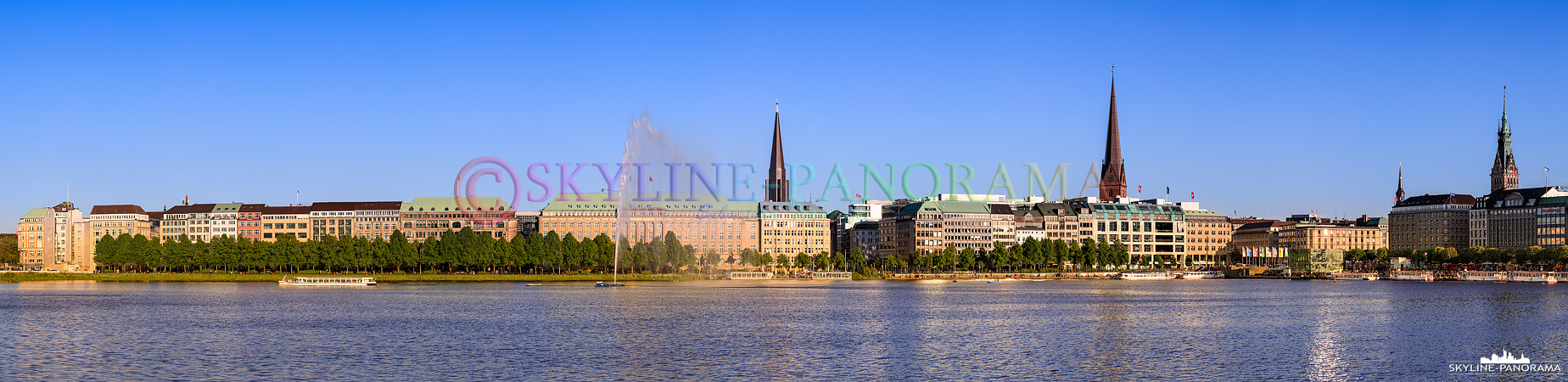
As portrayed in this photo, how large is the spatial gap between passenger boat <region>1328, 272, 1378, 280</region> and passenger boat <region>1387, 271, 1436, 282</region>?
7.68ft

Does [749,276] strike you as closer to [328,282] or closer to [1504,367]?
[328,282]

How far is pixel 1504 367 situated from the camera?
47.9 metres

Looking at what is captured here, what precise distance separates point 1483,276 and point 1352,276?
19059 millimetres

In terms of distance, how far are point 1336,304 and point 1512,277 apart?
8443 cm

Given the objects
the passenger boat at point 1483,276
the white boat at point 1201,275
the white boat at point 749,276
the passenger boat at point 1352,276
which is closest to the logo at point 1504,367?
the white boat at point 749,276

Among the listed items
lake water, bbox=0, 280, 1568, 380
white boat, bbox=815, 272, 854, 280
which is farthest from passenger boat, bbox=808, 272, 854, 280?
lake water, bbox=0, 280, 1568, 380

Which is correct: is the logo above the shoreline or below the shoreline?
above

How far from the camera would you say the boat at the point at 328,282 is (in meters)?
130

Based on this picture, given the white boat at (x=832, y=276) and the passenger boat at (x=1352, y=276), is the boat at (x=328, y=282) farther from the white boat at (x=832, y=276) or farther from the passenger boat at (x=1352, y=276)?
the passenger boat at (x=1352, y=276)

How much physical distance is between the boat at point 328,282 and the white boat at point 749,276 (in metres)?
41.7

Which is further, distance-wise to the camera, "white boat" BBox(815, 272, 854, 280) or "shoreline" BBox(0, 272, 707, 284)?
"white boat" BBox(815, 272, 854, 280)

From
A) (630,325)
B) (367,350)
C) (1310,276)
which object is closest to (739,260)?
(1310,276)

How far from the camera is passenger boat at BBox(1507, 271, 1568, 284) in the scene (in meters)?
159

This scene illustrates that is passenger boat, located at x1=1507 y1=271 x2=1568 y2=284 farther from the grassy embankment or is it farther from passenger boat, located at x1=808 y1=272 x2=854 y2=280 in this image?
the grassy embankment
